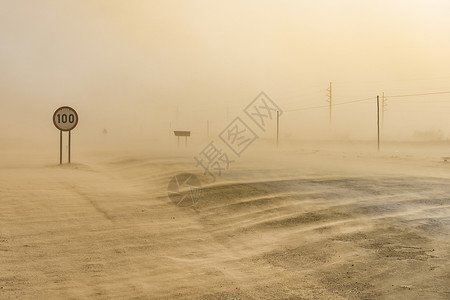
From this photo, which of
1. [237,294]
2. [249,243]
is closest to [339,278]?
[237,294]

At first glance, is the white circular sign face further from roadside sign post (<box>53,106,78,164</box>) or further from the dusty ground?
the dusty ground

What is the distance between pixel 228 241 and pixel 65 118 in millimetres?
10227

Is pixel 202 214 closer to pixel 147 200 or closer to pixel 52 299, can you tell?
pixel 147 200

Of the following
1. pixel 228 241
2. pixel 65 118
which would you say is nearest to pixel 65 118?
pixel 65 118

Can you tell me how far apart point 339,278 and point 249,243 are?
1621 millimetres

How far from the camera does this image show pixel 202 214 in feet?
24.0

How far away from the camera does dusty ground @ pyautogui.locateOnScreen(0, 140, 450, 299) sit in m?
4.03

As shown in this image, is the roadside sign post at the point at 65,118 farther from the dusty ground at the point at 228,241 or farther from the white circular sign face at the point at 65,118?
the dusty ground at the point at 228,241

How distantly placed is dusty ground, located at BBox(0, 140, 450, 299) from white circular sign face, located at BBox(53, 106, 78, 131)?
Result: 14.3ft

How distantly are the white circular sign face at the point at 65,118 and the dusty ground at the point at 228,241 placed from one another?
4.35 metres

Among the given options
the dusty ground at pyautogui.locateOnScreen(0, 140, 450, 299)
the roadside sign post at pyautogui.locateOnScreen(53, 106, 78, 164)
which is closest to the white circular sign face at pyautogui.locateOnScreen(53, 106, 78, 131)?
the roadside sign post at pyautogui.locateOnScreen(53, 106, 78, 164)

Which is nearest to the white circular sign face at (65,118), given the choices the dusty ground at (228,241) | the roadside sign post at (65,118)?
the roadside sign post at (65,118)

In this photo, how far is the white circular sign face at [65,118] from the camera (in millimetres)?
13883

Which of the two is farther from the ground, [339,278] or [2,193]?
[2,193]
